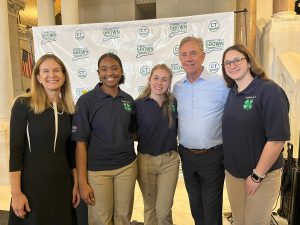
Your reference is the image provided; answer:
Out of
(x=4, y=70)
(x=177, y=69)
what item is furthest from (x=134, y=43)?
(x=4, y=70)

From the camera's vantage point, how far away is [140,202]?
4336 mm

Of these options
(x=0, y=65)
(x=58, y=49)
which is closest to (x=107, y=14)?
(x=58, y=49)

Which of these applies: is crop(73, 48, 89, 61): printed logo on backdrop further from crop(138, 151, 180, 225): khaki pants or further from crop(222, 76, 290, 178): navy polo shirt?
crop(222, 76, 290, 178): navy polo shirt

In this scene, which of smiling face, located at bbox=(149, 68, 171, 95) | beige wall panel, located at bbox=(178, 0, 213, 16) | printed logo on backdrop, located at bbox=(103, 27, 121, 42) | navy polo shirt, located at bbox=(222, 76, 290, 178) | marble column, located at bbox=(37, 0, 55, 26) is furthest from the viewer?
beige wall panel, located at bbox=(178, 0, 213, 16)

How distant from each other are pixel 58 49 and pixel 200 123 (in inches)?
157

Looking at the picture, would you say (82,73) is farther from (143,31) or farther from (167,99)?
(167,99)

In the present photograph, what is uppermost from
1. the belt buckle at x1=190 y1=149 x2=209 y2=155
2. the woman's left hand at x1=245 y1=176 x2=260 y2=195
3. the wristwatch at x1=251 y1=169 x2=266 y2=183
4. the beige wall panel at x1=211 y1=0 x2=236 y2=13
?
the beige wall panel at x1=211 y1=0 x2=236 y2=13

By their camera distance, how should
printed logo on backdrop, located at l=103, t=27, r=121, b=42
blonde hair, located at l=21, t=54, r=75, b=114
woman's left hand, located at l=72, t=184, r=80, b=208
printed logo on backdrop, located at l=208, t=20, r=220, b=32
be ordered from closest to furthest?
blonde hair, located at l=21, t=54, r=75, b=114 → woman's left hand, located at l=72, t=184, r=80, b=208 → printed logo on backdrop, located at l=208, t=20, r=220, b=32 → printed logo on backdrop, located at l=103, t=27, r=121, b=42

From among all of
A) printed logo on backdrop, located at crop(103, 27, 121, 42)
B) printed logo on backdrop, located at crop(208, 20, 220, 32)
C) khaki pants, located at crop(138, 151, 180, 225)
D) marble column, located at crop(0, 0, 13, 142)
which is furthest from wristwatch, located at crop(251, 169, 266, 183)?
marble column, located at crop(0, 0, 13, 142)

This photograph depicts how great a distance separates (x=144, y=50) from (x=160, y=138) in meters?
3.09

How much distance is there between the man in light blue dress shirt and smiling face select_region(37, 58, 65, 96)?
104 centimetres

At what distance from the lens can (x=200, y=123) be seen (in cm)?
251

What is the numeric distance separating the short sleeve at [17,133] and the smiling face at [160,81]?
3.45 ft

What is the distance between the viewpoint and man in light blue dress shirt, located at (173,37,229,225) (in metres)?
2.50
